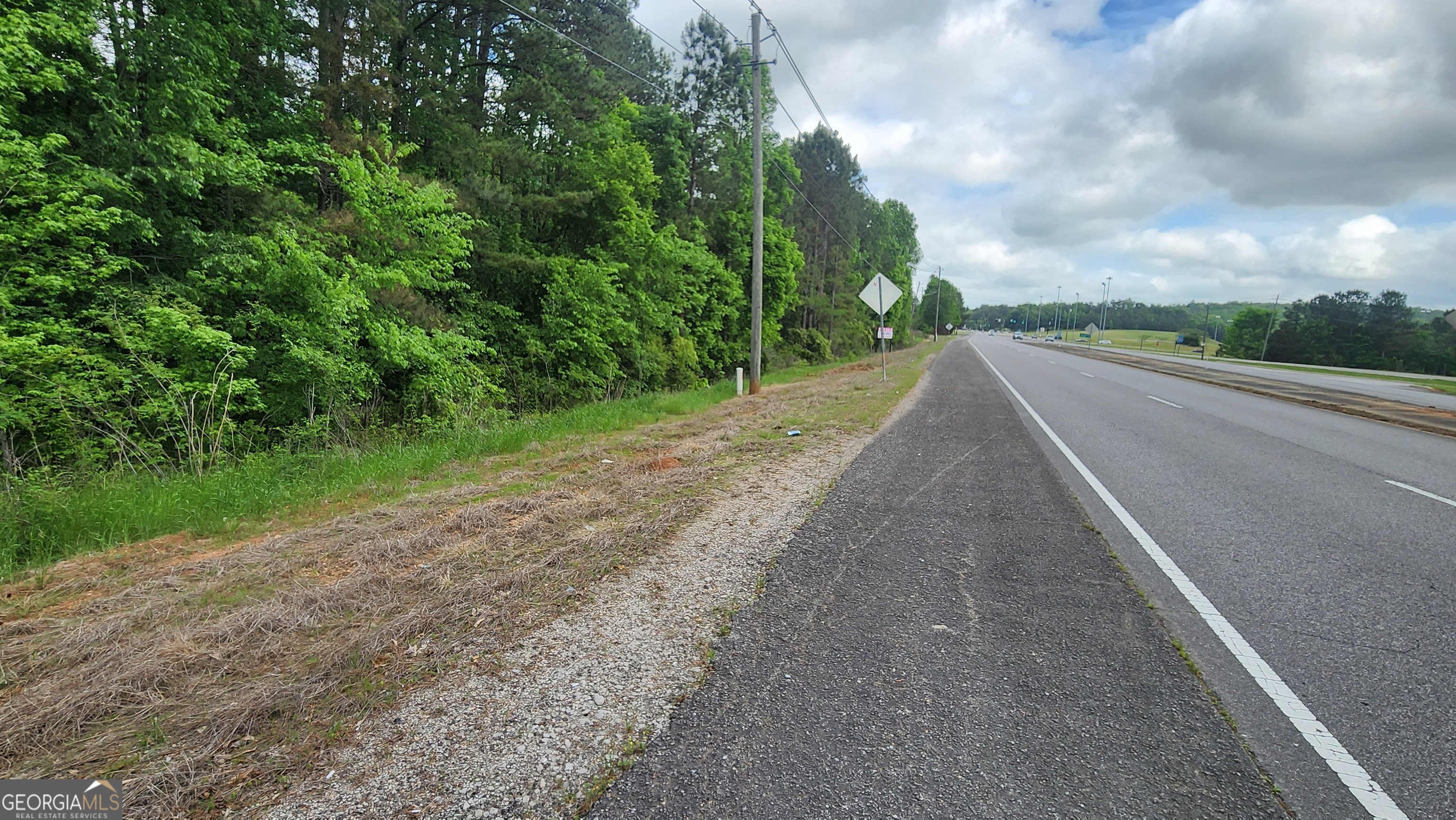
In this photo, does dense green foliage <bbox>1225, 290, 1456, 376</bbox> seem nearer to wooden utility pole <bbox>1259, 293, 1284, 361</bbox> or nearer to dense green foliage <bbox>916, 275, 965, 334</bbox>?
wooden utility pole <bbox>1259, 293, 1284, 361</bbox>

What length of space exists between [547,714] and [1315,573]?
17.8ft

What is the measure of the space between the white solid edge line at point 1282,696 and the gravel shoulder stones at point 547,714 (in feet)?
8.66

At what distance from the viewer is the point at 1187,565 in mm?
4492

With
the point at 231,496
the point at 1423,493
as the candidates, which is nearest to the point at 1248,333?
the point at 1423,493

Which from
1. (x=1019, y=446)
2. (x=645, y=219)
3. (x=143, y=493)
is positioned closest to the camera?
(x=143, y=493)

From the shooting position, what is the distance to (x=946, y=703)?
109 inches

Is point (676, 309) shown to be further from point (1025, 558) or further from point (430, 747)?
point (430, 747)

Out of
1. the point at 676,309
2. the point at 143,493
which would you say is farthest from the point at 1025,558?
the point at 676,309

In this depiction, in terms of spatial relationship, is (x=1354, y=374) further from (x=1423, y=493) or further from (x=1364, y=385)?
(x=1423, y=493)

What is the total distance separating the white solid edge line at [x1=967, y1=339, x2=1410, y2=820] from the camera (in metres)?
2.25

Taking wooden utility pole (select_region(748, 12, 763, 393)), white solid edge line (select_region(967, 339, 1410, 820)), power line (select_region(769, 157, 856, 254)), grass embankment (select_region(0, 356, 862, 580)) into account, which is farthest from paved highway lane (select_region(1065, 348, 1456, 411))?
grass embankment (select_region(0, 356, 862, 580))

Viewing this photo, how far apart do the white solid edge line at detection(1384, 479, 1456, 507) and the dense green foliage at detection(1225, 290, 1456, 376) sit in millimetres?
70670

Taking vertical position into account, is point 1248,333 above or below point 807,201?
below

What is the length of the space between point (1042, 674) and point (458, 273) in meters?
16.9
